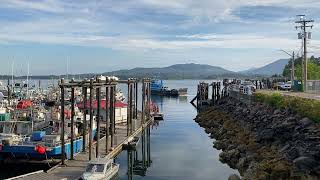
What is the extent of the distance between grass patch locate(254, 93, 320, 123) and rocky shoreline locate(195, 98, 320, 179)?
505mm

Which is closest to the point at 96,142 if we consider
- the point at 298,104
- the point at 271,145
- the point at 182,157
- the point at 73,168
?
the point at 73,168

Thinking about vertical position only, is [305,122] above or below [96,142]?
above

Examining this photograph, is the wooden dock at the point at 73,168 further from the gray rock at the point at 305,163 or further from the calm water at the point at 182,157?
the gray rock at the point at 305,163

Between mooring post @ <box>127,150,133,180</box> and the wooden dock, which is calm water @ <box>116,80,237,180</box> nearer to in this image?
mooring post @ <box>127,150,133,180</box>

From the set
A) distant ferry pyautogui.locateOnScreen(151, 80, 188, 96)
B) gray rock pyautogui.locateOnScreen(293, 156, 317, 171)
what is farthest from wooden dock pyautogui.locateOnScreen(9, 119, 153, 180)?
distant ferry pyautogui.locateOnScreen(151, 80, 188, 96)

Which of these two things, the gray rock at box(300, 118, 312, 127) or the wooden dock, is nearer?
the wooden dock

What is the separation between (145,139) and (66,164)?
982 inches

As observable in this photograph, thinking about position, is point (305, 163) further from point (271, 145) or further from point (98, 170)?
point (98, 170)

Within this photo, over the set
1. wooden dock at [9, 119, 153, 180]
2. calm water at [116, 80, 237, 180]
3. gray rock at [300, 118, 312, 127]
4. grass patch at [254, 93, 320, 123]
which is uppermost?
grass patch at [254, 93, 320, 123]

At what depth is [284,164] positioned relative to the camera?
31.3 meters

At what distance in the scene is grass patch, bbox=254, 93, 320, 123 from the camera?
121ft

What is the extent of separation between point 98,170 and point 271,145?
48.8ft

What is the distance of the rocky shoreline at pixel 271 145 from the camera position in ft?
97.3

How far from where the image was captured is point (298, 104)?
4291 centimetres
